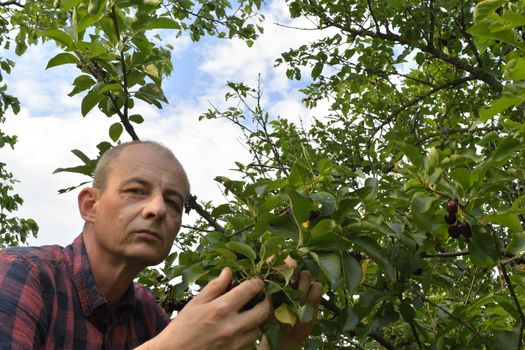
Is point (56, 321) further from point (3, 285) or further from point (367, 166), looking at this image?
point (367, 166)

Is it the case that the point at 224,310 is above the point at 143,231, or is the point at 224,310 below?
below

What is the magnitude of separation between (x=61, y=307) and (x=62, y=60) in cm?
81

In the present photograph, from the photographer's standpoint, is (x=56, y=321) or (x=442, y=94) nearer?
(x=56, y=321)

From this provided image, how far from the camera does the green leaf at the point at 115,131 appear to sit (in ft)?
7.04

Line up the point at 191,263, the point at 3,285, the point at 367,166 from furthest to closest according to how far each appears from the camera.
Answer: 1. the point at 367,166
2. the point at 191,263
3. the point at 3,285

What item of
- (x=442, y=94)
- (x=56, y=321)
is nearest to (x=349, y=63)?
(x=442, y=94)

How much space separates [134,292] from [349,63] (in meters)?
3.24

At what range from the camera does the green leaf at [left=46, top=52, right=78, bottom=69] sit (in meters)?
1.89

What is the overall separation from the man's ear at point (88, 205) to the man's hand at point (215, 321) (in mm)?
712

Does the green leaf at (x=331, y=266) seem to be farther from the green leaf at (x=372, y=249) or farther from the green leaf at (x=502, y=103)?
the green leaf at (x=502, y=103)

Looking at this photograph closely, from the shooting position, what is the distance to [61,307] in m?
1.80

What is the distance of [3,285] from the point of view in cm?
154

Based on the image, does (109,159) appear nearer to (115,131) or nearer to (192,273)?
(115,131)

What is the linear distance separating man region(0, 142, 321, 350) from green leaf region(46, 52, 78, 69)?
13.3 inches
